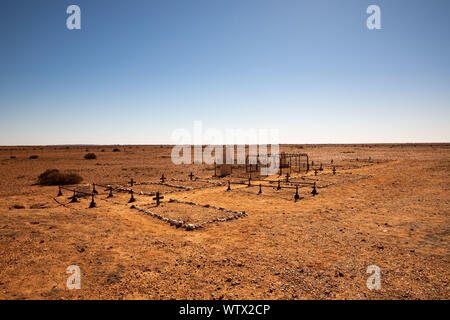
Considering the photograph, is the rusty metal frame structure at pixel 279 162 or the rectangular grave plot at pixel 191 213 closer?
the rectangular grave plot at pixel 191 213

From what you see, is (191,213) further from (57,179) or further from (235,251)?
(57,179)

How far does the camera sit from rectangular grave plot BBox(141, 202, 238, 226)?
1161 cm

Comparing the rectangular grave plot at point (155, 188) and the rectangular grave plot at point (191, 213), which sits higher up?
the rectangular grave plot at point (155, 188)

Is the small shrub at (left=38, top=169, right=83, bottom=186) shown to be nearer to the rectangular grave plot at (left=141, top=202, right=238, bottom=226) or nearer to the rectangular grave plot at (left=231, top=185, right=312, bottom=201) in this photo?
the rectangular grave plot at (left=141, top=202, right=238, bottom=226)

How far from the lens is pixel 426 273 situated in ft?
21.8

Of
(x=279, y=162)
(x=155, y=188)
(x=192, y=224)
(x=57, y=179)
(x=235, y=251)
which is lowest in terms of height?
(x=235, y=251)

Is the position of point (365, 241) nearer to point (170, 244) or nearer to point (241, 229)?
point (241, 229)

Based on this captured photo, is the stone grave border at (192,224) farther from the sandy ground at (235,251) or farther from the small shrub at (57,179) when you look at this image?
the small shrub at (57,179)

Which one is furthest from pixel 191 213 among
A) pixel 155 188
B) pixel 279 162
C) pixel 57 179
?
pixel 279 162

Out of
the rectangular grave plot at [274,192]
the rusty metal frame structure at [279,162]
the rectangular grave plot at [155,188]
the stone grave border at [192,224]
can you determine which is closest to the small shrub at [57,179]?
the rectangular grave plot at [155,188]

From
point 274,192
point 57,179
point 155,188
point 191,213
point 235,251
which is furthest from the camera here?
point 57,179

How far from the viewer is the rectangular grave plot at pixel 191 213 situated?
11.6 m

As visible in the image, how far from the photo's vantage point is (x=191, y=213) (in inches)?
500

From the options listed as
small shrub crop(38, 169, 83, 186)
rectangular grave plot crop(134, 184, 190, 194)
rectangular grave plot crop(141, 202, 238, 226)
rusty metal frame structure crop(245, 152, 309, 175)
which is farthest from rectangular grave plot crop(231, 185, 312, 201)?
small shrub crop(38, 169, 83, 186)
